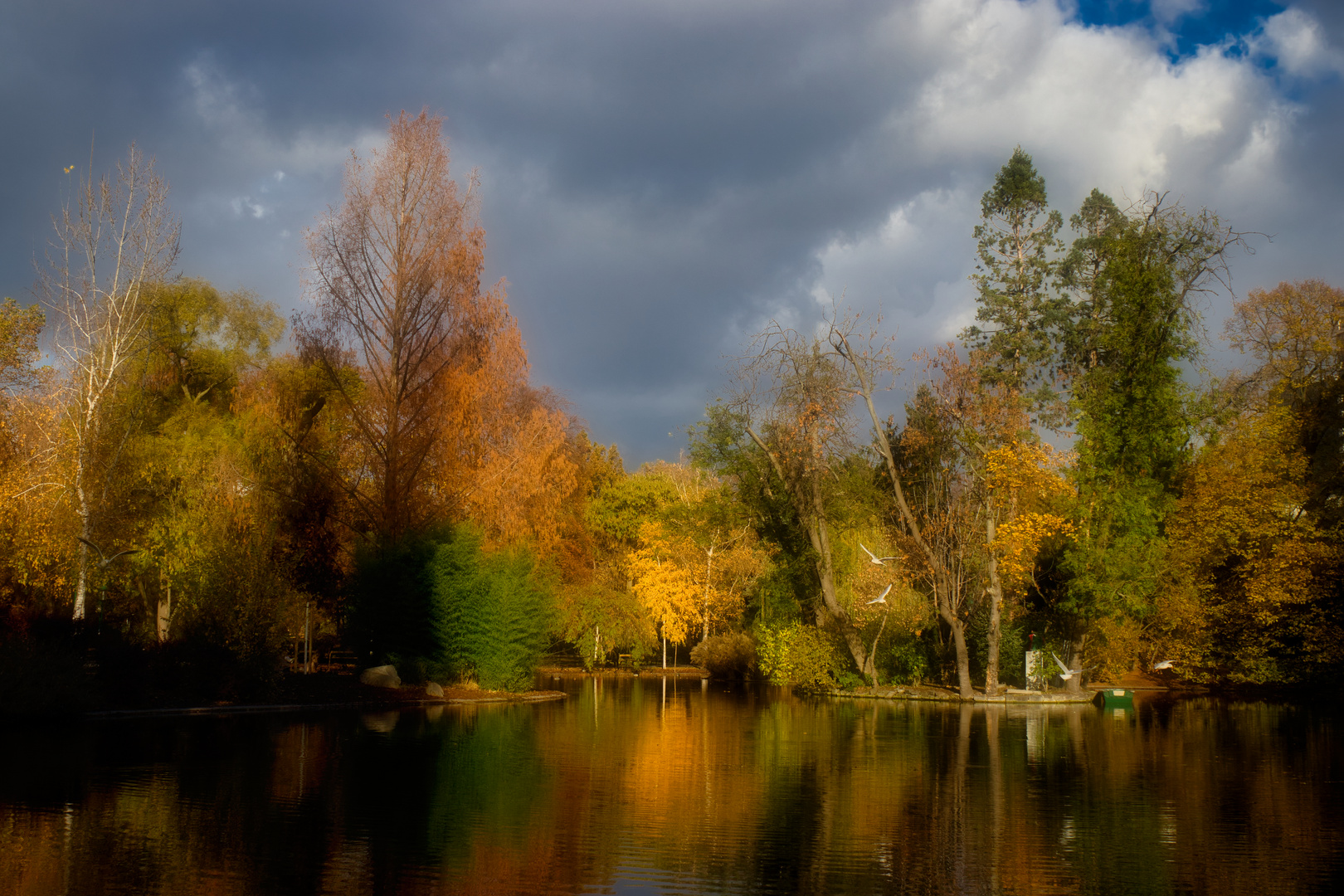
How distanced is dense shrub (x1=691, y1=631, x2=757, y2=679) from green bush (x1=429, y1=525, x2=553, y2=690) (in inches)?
574

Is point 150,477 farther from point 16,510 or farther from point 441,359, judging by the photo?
point 441,359

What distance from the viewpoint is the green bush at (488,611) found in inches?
1072

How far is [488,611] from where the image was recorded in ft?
91.4

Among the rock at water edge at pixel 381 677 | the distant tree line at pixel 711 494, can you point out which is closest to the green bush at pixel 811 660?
the distant tree line at pixel 711 494

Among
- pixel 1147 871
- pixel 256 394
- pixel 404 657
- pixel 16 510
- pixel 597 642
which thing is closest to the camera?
pixel 1147 871

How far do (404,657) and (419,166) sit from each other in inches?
549

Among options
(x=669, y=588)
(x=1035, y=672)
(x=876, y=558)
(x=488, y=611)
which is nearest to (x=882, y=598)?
(x=876, y=558)

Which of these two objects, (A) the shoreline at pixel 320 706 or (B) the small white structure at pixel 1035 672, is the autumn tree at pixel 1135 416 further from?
(A) the shoreline at pixel 320 706

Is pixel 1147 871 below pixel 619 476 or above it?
below

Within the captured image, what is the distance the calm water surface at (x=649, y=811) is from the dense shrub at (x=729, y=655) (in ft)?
70.3

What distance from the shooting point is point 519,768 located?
14.6 m

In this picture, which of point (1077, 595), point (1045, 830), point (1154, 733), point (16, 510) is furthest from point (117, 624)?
point (1077, 595)

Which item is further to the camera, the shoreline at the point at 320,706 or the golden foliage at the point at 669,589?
the golden foliage at the point at 669,589

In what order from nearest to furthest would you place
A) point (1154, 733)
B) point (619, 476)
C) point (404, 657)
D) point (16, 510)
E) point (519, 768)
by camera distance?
point (519, 768) → point (1154, 733) → point (16, 510) → point (404, 657) → point (619, 476)
